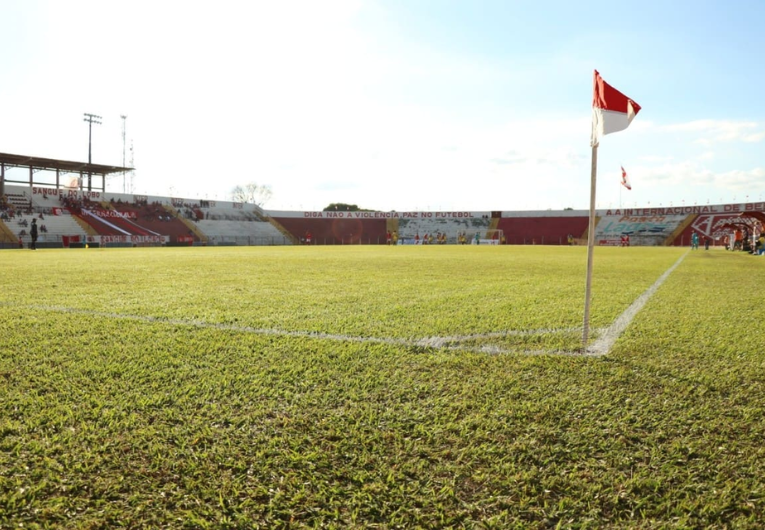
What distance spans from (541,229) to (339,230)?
28024 mm

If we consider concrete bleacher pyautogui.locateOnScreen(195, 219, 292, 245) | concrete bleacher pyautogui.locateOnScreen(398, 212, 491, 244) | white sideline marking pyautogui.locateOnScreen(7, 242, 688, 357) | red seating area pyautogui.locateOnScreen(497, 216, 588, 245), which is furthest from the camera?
concrete bleacher pyautogui.locateOnScreen(398, 212, 491, 244)

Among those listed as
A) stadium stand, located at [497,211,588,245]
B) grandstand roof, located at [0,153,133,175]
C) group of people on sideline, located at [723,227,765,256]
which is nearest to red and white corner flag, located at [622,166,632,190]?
Result: group of people on sideline, located at [723,227,765,256]

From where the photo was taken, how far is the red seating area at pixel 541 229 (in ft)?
209

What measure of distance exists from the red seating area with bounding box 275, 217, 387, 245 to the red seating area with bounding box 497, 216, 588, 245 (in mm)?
17550

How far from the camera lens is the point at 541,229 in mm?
66000

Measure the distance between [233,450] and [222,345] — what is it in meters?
1.76

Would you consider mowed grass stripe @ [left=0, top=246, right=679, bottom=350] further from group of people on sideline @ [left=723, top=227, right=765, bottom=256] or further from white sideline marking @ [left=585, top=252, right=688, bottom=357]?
group of people on sideline @ [left=723, top=227, right=765, bottom=256]

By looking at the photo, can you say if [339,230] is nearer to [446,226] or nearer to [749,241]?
[446,226]

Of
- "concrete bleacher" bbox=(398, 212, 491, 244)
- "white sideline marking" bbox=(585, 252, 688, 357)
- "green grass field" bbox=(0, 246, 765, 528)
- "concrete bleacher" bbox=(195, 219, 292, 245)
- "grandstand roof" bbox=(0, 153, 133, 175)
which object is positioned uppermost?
"grandstand roof" bbox=(0, 153, 133, 175)

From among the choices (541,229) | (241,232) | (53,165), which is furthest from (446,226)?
(53,165)

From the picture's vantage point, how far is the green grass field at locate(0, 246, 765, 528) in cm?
159

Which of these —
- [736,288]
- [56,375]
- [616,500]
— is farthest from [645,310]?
[56,375]

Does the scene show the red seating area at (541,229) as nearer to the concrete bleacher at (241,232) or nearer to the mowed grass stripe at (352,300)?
the concrete bleacher at (241,232)

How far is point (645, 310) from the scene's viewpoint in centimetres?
550
